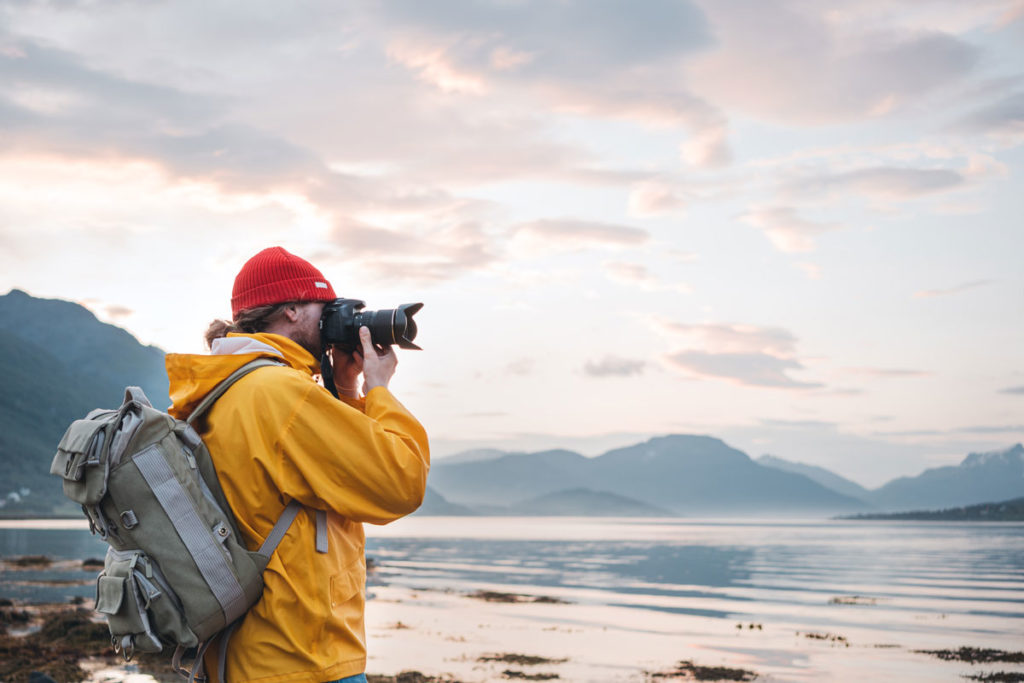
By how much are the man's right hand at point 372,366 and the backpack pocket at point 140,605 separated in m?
0.80

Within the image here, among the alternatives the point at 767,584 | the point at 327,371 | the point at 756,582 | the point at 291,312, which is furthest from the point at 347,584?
the point at 756,582

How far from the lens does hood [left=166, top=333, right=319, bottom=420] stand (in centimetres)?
249

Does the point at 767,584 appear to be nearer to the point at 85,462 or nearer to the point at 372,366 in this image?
the point at 372,366

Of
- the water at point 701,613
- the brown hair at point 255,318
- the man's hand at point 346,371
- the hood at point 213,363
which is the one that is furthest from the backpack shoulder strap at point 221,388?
the water at point 701,613

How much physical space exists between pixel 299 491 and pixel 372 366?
51cm

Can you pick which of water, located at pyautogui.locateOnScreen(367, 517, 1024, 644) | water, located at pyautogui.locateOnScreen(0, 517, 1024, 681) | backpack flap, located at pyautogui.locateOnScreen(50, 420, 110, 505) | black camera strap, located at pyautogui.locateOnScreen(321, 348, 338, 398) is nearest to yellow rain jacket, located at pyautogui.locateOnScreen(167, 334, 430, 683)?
backpack flap, located at pyautogui.locateOnScreen(50, 420, 110, 505)

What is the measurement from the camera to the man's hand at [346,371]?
9.62ft

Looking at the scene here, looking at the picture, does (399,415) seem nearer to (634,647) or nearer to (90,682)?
(90,682)

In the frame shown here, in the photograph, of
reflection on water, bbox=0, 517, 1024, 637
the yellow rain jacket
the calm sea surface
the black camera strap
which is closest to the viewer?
the yellow rain jacket

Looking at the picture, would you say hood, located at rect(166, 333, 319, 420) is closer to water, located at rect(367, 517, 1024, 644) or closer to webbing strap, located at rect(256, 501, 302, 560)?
webbing strap, located at rect(256, 501, 302, 560)

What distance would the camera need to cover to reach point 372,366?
2740 mm

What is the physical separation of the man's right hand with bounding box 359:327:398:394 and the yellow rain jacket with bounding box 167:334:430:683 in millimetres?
294

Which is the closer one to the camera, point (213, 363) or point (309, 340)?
point (213, 363)

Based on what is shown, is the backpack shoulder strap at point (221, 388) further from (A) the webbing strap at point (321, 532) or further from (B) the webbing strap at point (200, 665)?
(B) the webbing strap at point (200, 665)
